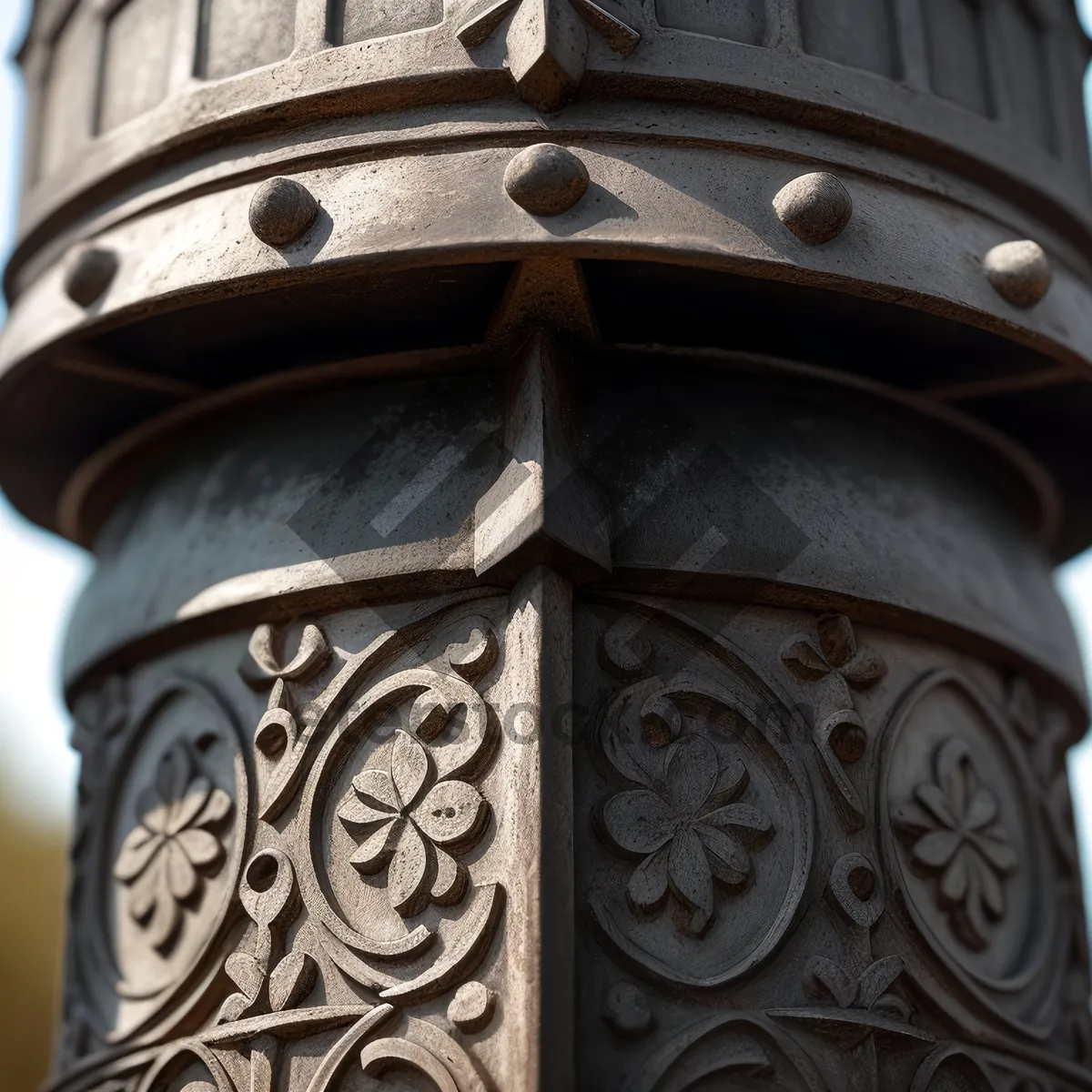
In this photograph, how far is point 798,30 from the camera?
3.32 metres

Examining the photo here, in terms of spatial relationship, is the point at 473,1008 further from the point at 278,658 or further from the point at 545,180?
the point at 545,180

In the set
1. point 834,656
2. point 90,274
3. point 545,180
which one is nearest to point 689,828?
point 834,656

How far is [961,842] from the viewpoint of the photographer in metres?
3.27

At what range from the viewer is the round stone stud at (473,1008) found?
275cm

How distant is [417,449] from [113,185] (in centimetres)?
89

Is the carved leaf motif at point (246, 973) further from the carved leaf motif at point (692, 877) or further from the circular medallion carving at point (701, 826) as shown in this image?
the carved leaf motif at point (692, 877)

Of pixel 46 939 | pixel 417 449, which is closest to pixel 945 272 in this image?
pixel 417 449

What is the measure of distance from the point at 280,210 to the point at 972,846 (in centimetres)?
176

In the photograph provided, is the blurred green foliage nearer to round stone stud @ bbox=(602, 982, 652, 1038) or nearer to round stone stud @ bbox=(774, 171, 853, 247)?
round stone stud @ bbox=(602, 982, 652, 1038)

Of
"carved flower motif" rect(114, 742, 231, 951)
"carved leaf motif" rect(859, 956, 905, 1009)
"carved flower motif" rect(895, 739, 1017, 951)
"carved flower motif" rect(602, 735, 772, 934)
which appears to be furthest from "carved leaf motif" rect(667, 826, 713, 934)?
"carved flower motif" rect(114, 742, 231, 951)

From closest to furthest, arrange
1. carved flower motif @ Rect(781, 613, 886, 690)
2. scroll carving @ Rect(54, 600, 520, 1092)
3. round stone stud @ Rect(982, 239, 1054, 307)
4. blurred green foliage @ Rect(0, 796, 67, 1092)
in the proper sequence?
scroll carving @ Rect(54, 600, 520, 1092), carved flower motif @ Rect(781, 613, 886, 690), round stone stud @ Rect(982, 239, 1054, 307), blurred green foliage @ Rect(0, 796, 67, 1092)

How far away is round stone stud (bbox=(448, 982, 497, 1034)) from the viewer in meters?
2.75

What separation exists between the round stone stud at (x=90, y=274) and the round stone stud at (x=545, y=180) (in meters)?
0.85

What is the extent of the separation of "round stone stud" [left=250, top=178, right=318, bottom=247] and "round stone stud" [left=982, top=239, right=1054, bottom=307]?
51.2 inches
